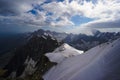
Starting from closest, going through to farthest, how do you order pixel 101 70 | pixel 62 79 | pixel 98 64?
pixel 101 70 → pixel 98 64 → pixel 62 79

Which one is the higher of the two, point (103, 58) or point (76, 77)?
point (103, 58)

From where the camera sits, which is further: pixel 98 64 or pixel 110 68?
pixel 98 64

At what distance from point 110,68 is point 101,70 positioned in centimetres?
70

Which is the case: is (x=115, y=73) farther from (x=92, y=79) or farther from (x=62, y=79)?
(x=62, y=79)

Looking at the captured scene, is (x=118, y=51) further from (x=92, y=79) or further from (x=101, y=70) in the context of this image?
(x=92, y=79)

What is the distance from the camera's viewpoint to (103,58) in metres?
15.1

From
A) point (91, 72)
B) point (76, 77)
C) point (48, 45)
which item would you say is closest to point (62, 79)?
point (76, 77)

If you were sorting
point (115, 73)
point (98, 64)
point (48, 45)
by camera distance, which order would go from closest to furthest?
point (115, 73) → point (98, 64) → point (48, 45)

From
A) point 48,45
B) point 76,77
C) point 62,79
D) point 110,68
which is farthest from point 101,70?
point 48,45

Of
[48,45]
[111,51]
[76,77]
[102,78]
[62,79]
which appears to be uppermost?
[111,51]

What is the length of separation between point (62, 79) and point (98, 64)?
14.5ft

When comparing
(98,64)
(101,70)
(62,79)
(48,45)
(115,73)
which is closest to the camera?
(115,73)

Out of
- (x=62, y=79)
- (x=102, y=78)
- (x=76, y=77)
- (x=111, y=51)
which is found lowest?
(x=62, y=79)

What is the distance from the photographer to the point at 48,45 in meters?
179
